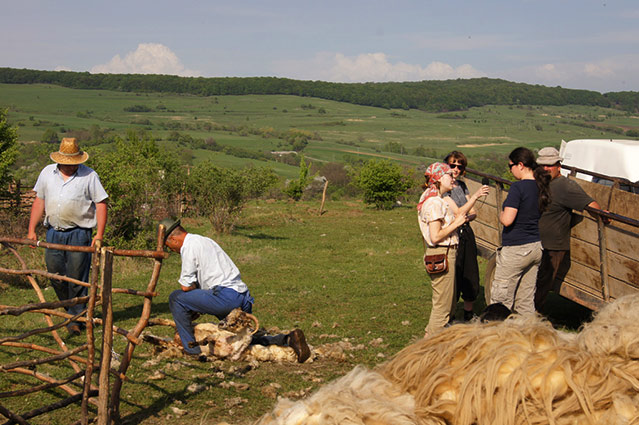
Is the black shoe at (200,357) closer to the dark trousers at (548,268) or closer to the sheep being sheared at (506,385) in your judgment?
the dark trousers at (548,268)

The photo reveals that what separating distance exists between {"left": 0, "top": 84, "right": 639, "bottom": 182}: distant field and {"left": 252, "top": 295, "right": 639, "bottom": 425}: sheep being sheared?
91.0 metres

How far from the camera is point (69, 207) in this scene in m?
6.69

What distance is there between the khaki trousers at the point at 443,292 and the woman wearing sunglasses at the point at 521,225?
0.44 metres

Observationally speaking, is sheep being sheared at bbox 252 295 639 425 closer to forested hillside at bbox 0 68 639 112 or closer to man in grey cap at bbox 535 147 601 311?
man in grey cap at bbox 535 147 601 311

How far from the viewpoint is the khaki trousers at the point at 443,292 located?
20.5ft

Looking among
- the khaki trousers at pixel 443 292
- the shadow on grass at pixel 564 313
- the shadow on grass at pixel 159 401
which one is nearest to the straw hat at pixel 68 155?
the shadow on grass at pixel 159 401

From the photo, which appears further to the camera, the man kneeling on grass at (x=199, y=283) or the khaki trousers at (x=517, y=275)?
the khaki trousers at (x=517, y=275)

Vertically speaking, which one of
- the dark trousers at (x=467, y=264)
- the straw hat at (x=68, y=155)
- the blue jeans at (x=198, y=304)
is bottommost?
the blue jeans at (x=198, y=304)

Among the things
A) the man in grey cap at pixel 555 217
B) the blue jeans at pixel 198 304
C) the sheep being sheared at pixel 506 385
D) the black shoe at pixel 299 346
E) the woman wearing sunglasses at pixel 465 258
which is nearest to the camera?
the sheep being sheared at pixel 506 385

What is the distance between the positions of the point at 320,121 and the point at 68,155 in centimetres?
14470

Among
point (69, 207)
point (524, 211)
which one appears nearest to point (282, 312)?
point (69, 207)

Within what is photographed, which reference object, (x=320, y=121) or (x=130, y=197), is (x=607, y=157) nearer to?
(x=130, y=197)

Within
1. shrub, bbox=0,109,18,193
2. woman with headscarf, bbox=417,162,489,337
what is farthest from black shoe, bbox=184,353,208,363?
shrub, bbox=0,109,18,193

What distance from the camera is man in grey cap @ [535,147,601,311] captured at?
6547mm
